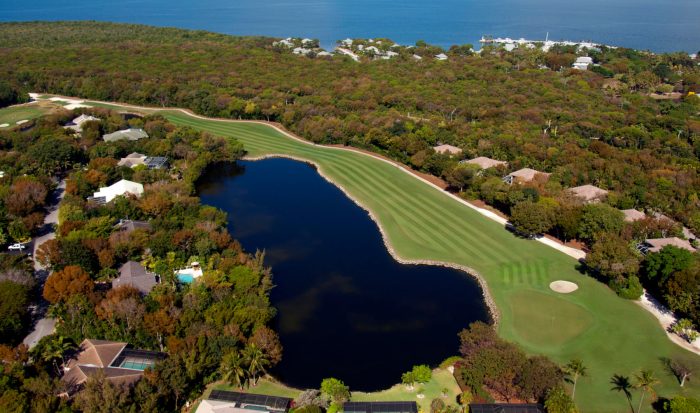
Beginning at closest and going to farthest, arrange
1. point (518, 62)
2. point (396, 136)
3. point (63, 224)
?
point (63, 224)
point (396, 136)
point (518, 62)

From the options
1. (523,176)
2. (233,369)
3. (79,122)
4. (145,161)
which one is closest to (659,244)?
(523,176)

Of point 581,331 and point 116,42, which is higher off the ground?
point 116,42

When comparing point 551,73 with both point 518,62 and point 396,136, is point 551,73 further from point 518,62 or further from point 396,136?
point 396,136

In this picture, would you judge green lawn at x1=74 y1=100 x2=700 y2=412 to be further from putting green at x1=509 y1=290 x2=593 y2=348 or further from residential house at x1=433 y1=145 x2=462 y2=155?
residential house at x1=433 y1=145 x2=462 y2=155

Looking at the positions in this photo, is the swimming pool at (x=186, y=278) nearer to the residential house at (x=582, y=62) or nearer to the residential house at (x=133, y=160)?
the residential house at (x=133, y=160)

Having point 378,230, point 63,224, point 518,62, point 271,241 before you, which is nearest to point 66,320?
point 63,224

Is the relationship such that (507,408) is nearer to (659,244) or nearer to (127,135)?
(659,244)
